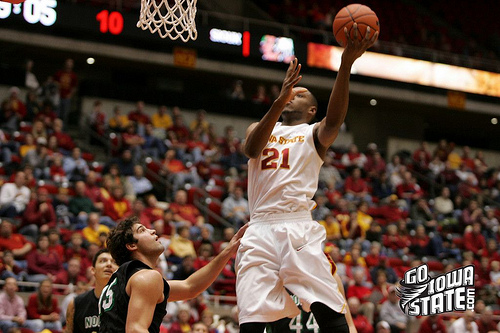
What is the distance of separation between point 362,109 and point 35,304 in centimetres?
1299

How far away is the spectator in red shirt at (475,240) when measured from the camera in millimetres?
14867

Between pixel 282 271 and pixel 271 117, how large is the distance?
0.93 metres

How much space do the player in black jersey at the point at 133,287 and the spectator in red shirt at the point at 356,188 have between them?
414 inches

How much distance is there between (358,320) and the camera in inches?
408

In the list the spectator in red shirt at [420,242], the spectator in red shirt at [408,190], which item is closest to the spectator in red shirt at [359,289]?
the spectator in red shirt at [420,242]

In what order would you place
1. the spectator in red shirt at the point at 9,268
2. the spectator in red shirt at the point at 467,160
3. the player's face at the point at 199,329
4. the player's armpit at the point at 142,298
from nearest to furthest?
the player's armpit at the point at 142,298
the player's face at the point at 199,329
the spectator in red shirt at the point at 9,268
the spectator in red shirt at the point at 467,160

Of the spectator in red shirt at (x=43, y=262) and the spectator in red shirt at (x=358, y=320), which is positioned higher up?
the spectator in red shirt at (x=43, y=262)

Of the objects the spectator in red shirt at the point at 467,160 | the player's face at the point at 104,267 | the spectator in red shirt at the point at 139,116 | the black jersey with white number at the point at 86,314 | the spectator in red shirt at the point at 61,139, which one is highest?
the spectator in red shirt at the point at 139,116

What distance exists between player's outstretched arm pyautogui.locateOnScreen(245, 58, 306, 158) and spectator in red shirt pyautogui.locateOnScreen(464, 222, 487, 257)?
10.6 m

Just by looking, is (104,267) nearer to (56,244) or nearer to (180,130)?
(56,244)

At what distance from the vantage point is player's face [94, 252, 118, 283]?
5829 mm

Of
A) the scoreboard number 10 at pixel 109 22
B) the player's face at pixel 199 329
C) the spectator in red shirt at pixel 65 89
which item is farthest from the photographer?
the scoreboard number 10 at pixel 109 22

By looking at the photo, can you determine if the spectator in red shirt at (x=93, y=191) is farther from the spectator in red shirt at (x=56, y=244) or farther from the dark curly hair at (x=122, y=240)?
the dark curly hair at (x=122, y=240)

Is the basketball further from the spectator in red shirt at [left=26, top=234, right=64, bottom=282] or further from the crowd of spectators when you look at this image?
the spectator in red shirt at [left=26, top=234, right=64, bottom=282]
